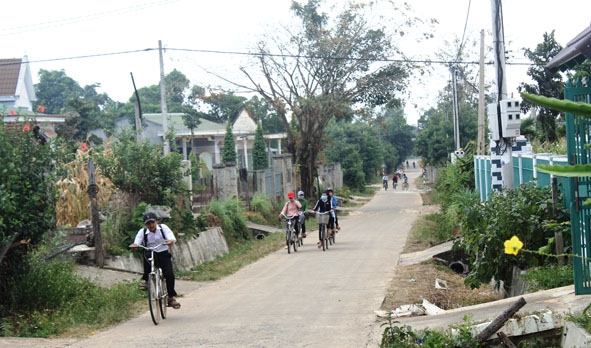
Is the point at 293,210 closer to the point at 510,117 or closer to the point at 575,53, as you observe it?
the point at 510,117

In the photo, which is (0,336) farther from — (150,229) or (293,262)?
(293,262)

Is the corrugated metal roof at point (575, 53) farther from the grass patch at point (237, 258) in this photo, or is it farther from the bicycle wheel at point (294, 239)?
the bicycle wheel at point (294, 239)

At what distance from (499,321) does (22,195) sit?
7228mm

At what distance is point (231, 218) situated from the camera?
25344 mm

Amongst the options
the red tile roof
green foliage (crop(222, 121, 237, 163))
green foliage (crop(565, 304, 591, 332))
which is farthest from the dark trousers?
green foliage (crop(222, 121, 237, 163))

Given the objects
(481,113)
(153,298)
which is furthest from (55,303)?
(481,113)

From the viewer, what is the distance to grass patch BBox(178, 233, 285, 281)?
58.7ft

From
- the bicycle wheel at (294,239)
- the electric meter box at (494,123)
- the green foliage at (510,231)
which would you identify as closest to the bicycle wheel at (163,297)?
the green foliage at (510,231)

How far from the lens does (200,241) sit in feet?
67.8

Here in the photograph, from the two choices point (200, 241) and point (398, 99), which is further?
point (398, 99)

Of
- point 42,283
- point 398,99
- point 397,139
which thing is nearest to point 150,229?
point 42,283

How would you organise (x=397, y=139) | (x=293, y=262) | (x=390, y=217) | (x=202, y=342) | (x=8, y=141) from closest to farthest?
(x=202, y=342) → (x=8, y=141) → (x=293, y=262) → (x=390, y=217) → (x=397, y=139)

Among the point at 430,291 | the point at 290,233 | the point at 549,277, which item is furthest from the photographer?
the point at 290,233

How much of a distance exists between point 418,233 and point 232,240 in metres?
6.08
